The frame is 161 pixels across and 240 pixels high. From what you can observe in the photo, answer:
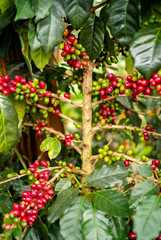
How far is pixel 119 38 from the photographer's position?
66 centimetres

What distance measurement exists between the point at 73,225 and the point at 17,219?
16 cm

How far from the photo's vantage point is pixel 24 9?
22.5 inches

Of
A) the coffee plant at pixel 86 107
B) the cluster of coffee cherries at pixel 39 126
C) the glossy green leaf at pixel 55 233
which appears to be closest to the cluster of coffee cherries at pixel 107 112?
the coffee plant at pixel 86 107

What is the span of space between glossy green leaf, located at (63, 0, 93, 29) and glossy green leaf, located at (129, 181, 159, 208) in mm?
501

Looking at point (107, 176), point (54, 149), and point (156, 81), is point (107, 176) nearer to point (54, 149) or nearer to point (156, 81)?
point (54, 149)

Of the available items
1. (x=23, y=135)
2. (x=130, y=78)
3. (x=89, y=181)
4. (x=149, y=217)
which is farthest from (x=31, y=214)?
(x=23, y=135)

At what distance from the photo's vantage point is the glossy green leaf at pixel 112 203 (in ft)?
1.94

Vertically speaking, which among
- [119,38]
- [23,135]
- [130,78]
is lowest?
[23,135]

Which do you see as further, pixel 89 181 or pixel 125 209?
pixel 89 181

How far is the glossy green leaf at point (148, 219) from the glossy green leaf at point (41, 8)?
54 centimetres

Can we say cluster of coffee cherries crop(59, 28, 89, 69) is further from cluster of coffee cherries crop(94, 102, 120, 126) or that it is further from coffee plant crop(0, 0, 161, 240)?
cluster of coffee cherries crop(94, 102, 120, 126)

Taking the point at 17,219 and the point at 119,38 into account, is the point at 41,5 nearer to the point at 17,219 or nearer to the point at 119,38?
the point at 119,38

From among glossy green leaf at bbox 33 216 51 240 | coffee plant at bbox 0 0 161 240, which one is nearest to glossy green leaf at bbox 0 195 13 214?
coffee plant at bbox 0 0 161 240

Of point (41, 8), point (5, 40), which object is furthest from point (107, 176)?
point (5, 40)
